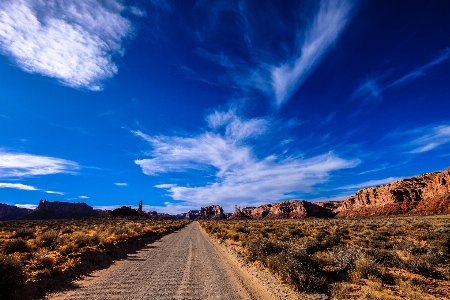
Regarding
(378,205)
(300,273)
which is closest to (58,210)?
(378,205)

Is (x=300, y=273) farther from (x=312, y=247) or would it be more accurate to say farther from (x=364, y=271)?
(x=312, y=247)

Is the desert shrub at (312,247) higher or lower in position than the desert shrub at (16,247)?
lower

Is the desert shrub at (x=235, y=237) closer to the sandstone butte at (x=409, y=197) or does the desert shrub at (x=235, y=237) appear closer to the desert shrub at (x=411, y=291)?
the desert shrub at (x=411, y=291)

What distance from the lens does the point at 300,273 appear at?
9203mm

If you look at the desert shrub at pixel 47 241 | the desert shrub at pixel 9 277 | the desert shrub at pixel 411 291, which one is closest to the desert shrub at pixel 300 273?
the desert shrub at pixel 411 291

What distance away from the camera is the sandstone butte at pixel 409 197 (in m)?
89.8

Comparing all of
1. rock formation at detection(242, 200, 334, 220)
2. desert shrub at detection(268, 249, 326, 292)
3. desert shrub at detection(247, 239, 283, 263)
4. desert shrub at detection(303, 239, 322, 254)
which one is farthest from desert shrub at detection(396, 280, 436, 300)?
rock formation at detection(242, 200, 334, 220)

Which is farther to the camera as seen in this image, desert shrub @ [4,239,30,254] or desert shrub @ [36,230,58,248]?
desert shrub @ [36,230,58,248]

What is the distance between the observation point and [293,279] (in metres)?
9.28

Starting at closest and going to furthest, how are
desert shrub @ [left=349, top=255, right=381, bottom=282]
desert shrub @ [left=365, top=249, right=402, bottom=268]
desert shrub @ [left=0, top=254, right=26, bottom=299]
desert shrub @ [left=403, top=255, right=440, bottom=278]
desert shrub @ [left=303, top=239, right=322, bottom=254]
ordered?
1. desert shrub @ [left=0, top=254, right=26, bottom=299]
2. desert shrub @ [left=349, top=255, right=381, bottom=282]
3. desert shrub @ [left=403, top=255, right=440, bottom=278]
4. desert shrub @ [left=365, top=249, right=402, bottom=268]
5. desert shrub @ [left=303, top=239, right=322, bottom=254]

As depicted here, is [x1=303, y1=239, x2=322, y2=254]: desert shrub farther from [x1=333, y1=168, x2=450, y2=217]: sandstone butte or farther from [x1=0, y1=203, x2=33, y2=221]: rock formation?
[x1=0, y1=203, x2=33, y2=221]: rock formation

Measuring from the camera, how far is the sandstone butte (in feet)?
295

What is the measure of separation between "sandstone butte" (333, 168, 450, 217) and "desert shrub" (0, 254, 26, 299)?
10948 cm

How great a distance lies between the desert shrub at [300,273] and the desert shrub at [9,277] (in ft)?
32.3
